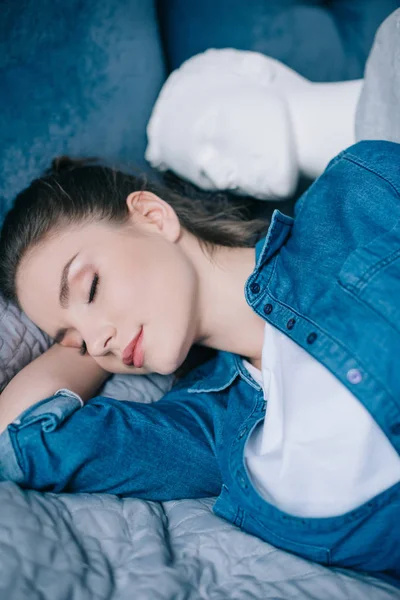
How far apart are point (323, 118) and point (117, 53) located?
0.48 m

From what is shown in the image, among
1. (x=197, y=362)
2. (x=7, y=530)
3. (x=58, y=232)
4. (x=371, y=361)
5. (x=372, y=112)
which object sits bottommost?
(x=197, y=362)

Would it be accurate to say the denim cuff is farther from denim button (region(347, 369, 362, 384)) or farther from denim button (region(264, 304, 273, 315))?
denim button (region(347, 369, 362, 384))

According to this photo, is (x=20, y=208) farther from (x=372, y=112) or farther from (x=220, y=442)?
(x=372, y=112)

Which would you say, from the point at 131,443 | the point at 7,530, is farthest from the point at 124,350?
the point at 7,530

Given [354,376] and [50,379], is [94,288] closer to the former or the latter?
[50,379]

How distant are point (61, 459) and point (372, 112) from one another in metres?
0.83

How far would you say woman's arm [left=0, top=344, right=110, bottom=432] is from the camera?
940 mm

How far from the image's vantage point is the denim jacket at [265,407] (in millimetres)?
743

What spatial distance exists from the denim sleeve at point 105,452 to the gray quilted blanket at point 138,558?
0.04 meters

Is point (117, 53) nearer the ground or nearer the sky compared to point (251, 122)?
nearer the sky

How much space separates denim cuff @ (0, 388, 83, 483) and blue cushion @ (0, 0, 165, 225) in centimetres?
40

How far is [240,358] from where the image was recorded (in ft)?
3.51

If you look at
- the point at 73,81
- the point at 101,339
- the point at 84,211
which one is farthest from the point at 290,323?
the point at 73,81

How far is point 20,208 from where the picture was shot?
104 cm
